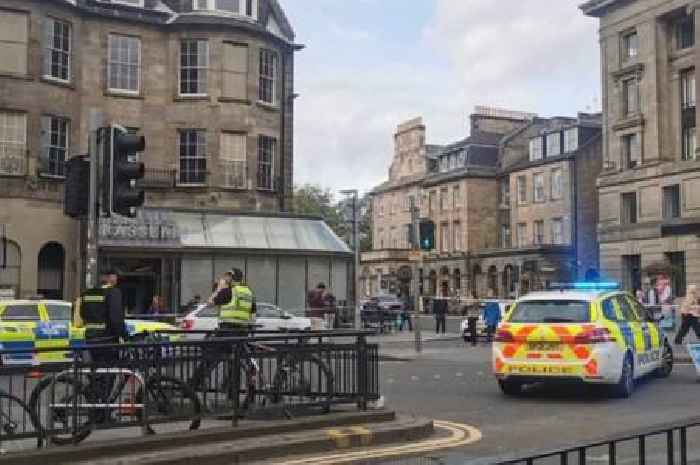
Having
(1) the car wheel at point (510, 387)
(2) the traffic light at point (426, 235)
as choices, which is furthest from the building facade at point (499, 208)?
(1) the car wheel at point (510, 387)

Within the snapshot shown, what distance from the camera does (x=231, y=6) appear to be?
35594 mm

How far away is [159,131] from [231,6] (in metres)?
5.68

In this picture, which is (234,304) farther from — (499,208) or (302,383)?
(499,208)

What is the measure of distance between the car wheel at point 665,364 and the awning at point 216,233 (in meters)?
19.1

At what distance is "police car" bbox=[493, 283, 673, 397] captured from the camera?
13328 mm

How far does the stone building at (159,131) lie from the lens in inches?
1221

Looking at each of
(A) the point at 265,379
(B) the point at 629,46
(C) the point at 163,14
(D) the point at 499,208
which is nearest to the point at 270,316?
(C) the point at 163,14

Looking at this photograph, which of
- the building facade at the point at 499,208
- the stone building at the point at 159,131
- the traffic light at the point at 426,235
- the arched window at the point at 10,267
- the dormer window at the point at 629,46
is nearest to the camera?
the traffic light at the point at 426,235

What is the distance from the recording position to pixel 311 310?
3159cm

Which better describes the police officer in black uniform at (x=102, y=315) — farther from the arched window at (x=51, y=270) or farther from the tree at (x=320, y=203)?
the tree at (x=320, y=203)

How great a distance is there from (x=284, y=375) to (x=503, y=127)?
2883 inches

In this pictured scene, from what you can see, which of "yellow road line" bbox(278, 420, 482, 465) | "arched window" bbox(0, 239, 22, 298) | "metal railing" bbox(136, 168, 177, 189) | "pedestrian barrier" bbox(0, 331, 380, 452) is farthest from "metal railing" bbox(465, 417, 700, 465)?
"metal railing" bbox(136, 168, 177, 189)

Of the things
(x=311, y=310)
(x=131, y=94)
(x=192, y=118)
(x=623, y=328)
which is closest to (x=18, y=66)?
(x=131, y=94)

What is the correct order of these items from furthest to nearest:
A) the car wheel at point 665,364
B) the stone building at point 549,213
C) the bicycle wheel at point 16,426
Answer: the stone building at point 549,213 → the car wheel at point 665,364 → the bicycle wheel at point 16,426
